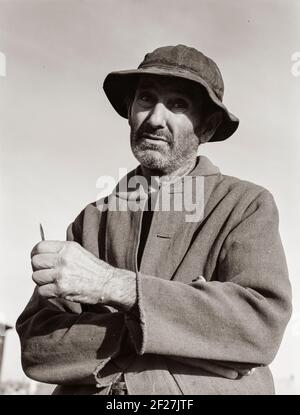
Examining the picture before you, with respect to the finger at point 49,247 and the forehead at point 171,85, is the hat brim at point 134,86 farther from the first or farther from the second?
the finger at point 49,247

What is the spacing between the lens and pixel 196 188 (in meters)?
3.22

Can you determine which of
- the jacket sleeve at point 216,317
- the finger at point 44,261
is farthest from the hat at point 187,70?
the finger at point 44,261

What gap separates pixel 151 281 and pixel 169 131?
1136 millimetres

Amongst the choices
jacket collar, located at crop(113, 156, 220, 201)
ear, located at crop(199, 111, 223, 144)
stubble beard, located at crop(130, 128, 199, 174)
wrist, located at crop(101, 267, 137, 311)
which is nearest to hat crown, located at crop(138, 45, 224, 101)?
ear, located at crop(199, 111, 223, 144)

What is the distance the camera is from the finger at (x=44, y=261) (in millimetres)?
2426

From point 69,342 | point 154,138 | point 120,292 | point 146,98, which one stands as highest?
point 146,98

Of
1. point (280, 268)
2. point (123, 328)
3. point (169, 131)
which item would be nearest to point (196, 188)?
point (169, 131)

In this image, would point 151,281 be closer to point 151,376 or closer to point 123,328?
point 123,328

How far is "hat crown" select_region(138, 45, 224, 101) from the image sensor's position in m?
3.25

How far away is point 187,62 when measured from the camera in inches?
128

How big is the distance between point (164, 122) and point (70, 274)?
47.8 inches

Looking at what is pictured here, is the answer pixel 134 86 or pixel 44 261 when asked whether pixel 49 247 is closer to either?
pixel 44 261

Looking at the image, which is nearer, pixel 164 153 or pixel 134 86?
pixel 164 153

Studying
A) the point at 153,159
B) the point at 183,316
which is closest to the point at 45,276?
the point at 183,316
